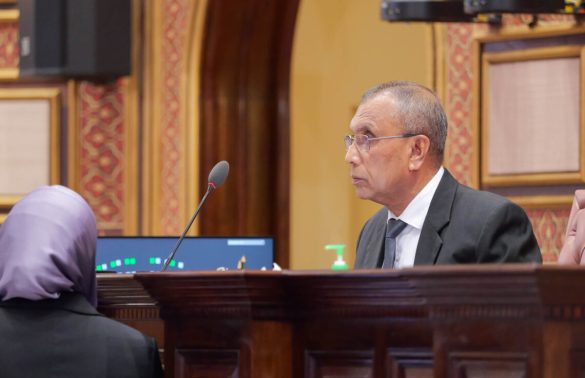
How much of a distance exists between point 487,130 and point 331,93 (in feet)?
10.4

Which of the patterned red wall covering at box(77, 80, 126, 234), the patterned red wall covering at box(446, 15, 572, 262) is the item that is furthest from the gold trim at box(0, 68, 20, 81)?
the patterned red wall covering at box(446, 15, 572, 262)

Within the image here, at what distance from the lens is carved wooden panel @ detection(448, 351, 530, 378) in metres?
2.30

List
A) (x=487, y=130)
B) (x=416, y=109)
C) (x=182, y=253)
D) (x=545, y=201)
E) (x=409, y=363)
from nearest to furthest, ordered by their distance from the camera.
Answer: (x=409, y=363), (x=416, y=109), (x=182, y=253), (x=545, y=201), (x=487, y=130)

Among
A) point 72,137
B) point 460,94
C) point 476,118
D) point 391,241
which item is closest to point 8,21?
point 72,137

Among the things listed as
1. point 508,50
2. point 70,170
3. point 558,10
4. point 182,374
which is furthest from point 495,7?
point 182,374

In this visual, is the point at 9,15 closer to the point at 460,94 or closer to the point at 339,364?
the point at 460,94

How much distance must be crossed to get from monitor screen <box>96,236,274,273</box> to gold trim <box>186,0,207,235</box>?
281 cm

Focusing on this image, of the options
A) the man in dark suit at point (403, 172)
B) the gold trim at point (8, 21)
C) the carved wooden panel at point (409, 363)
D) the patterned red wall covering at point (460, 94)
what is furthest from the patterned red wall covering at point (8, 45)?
the carved wooden panel at point (409, 363)

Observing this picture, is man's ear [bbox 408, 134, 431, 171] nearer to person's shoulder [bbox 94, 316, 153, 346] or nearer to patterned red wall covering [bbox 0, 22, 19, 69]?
person's shoulder [bbox 94, 316, 153, 346]

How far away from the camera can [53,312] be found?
2.74 m

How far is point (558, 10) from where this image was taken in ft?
20.3

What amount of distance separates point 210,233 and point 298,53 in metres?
2.25

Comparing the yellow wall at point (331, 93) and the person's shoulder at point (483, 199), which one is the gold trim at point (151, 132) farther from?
the person's shoulder at point (483, 199)

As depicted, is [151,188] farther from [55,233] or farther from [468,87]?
[55,233]
